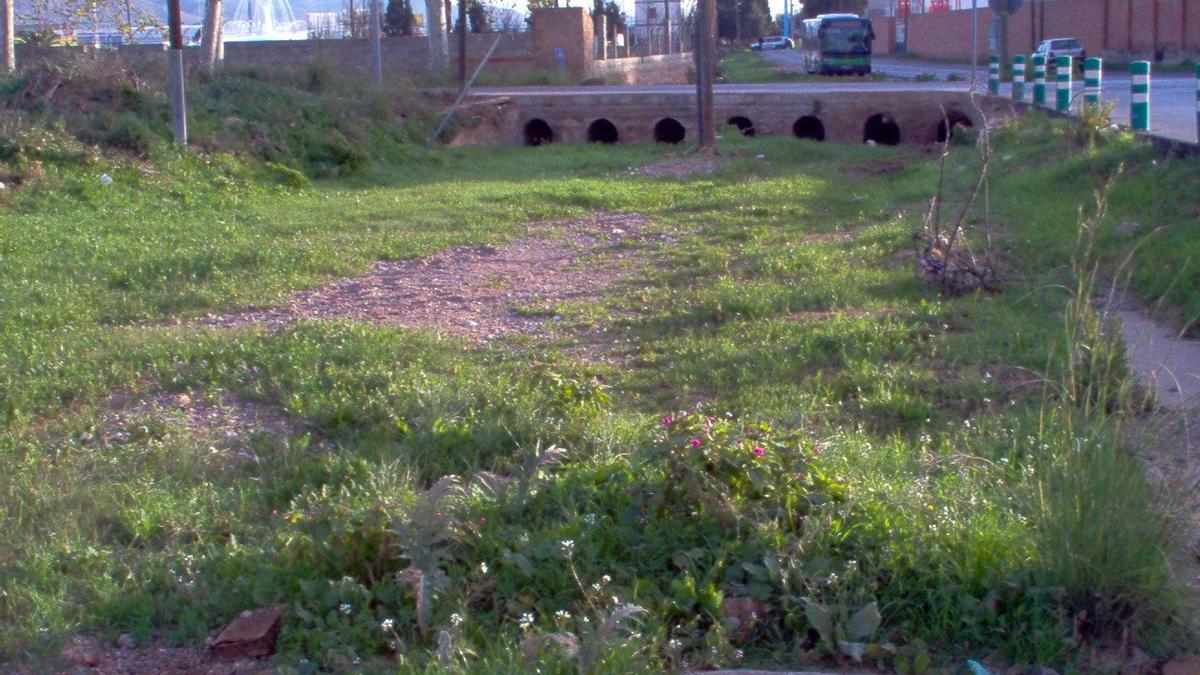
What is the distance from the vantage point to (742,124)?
25531 millimetres

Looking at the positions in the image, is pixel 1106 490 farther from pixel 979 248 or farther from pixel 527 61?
pixel 527 61

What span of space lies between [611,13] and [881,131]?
38.0m

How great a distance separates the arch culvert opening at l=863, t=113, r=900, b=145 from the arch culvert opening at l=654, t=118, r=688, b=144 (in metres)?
3.67

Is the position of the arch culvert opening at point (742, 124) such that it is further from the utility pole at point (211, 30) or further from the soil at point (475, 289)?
the soil at point (475, 289)

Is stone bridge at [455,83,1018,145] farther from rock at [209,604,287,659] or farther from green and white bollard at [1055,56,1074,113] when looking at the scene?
rock at [209,604,287,659]

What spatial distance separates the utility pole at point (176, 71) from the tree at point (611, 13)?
40.1 metres

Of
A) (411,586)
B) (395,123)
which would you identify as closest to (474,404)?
(411,586)

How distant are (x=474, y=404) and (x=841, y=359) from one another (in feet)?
7.20

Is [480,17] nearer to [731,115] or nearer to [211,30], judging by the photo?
[731,115]

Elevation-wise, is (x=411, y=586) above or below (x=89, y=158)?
below

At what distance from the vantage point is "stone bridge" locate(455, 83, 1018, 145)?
2414cm

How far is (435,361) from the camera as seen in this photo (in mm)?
7262

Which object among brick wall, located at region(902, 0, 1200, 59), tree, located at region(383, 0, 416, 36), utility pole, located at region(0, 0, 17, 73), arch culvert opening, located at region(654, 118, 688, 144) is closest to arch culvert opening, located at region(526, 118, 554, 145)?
arch culvert opening, located at region(654, 118, 688, 144)

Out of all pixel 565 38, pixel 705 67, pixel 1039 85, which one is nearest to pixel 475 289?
pixel 705 67
